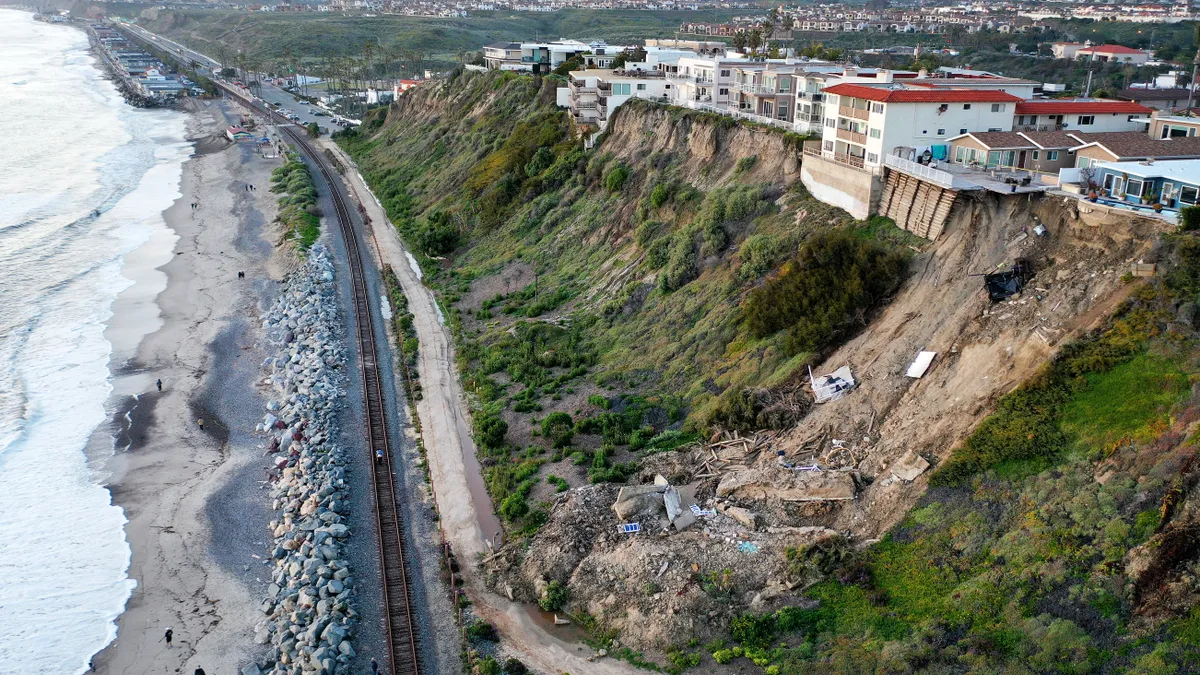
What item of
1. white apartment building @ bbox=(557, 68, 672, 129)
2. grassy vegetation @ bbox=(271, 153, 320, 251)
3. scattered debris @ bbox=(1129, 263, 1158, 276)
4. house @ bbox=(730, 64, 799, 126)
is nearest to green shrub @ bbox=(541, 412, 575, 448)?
scattered debris @ bbox=(1129, 263, 1158, 276)

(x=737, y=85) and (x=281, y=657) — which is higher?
(x=737, y=85)

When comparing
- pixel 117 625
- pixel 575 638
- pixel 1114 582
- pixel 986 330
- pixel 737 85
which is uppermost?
pixel 737 85

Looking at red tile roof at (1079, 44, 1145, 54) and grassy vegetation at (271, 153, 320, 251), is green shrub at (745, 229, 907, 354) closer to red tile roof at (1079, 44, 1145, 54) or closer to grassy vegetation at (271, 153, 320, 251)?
grassy vegetation at (271, 153, 320, 251)

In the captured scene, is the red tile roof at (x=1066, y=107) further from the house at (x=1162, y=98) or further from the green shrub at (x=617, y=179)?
the green shrub at (x=617, y=179)

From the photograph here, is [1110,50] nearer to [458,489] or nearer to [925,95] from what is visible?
[925,95]

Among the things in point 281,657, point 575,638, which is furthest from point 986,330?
point 281,657

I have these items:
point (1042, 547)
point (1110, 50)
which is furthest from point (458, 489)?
point (1110, 50)

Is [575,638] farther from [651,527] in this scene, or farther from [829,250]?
[829,250]
